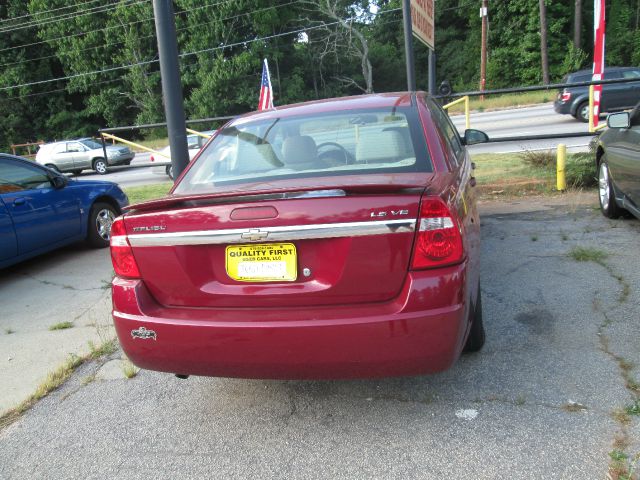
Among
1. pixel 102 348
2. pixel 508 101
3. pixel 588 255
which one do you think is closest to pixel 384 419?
pixel 102 348

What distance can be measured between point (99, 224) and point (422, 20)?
5.91m

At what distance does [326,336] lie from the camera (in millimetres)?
2453

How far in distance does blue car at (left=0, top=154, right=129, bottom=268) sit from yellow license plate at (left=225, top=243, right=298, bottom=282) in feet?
13.6

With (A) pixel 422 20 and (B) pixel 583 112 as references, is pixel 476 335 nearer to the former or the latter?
(A) pixel 422 20

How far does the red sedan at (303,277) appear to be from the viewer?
2420 millimetres

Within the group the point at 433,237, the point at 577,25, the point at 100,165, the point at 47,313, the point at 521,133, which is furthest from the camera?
the point at 577,25

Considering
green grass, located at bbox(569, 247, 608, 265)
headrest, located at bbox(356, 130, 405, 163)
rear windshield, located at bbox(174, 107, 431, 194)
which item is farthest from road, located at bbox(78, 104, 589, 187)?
headrest, located at bbox(356, 130, 405, 163)

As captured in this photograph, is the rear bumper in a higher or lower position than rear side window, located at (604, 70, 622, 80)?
lower

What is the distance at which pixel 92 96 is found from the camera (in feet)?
138

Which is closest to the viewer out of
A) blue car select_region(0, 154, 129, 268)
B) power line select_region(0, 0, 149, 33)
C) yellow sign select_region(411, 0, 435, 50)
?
Result: blue car select_region(0, 154, 129, 268)

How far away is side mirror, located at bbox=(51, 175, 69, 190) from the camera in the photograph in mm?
6520

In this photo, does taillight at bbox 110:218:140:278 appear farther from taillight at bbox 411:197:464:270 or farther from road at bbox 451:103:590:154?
road at bbox 451:103:590:154

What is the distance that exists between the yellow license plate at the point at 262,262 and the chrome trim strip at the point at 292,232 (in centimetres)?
4

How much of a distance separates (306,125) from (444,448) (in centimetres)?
213
